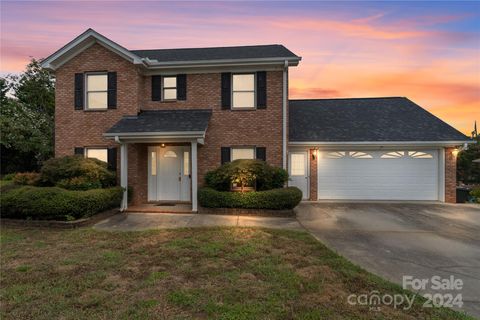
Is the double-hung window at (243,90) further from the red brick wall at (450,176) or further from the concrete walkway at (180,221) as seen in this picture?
the red brick wall at (450,176)

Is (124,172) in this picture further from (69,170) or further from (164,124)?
(164,124)

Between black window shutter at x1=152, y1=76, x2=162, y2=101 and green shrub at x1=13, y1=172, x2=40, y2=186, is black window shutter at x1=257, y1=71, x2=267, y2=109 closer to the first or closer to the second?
black window shutter at x1=152, y1=76, x2=162, y2=101

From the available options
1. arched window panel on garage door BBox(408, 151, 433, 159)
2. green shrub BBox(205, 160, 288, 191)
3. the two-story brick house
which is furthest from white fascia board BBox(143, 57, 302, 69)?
arched window panel on garage door BBox(408, 151, 433, 159)

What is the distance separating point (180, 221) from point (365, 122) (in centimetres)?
1106

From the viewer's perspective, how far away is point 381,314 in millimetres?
3025

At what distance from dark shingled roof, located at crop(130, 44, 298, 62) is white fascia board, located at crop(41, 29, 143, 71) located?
5.37 ft

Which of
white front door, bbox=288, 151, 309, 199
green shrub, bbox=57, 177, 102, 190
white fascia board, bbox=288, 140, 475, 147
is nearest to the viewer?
green shrub, bbox=57, 177, 102, 190

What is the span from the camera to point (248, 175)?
30.0 feet

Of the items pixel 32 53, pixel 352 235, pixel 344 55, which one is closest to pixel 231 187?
pixel 352 235

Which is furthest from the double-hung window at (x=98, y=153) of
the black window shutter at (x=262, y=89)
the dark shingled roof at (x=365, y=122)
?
the dark shingled roof at (x=365, y=122)

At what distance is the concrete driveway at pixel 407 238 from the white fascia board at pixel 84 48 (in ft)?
30.8

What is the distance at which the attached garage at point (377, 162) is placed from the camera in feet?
38.6

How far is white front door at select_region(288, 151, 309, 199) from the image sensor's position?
12258 millimetres

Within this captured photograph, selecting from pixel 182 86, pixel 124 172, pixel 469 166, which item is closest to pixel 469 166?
pixel 469 166
